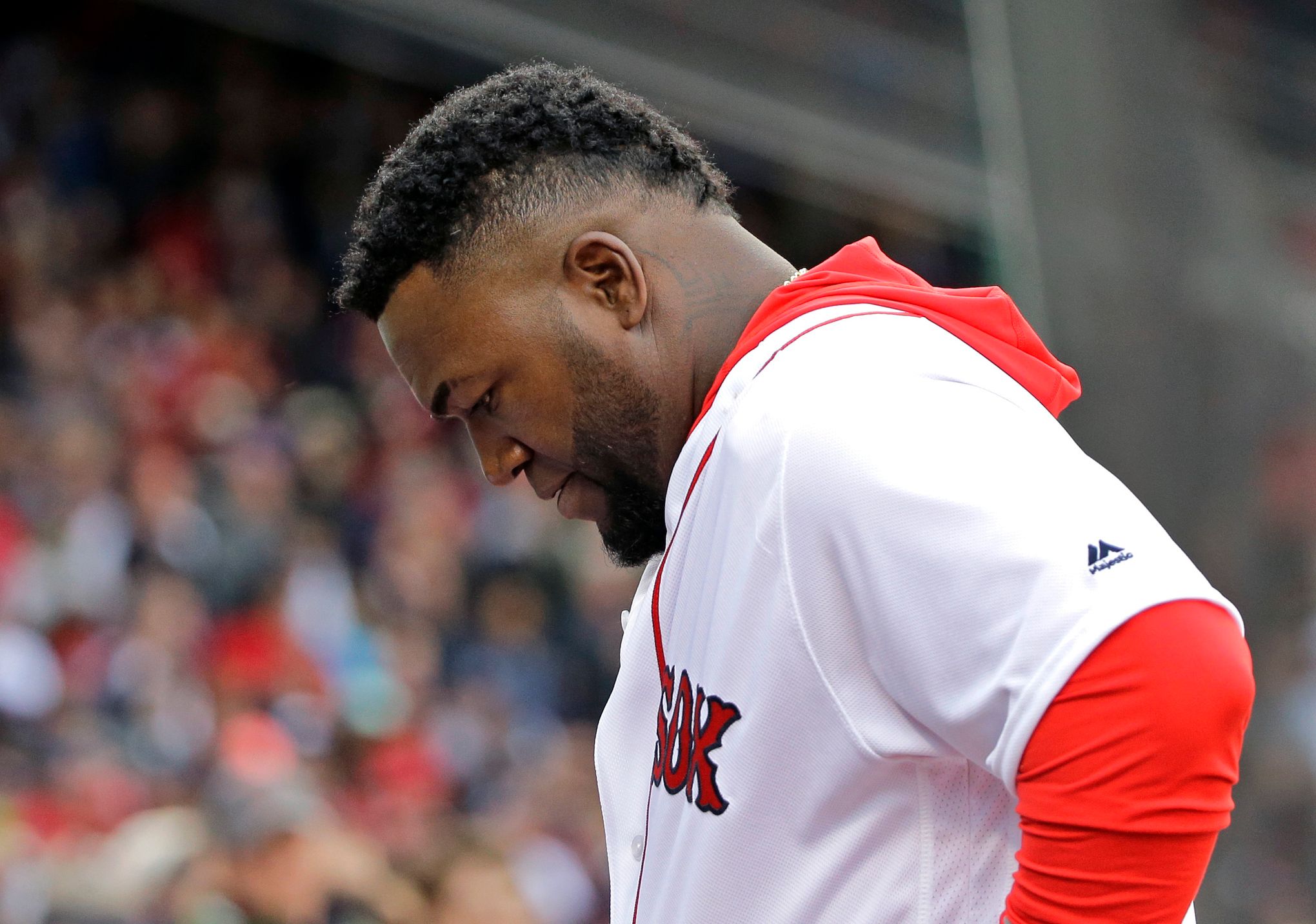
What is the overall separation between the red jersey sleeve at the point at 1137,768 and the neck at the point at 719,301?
532 millimetres

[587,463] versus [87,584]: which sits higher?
[587,463]

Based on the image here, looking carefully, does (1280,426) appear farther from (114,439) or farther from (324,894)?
(114,439)

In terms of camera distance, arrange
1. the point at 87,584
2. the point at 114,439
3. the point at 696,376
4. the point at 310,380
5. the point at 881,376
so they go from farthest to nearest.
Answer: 1. the point at 310,380
2. the point at 114,439
3. the point at 87,584
4. the point at 696,376
5. the point at 881,376

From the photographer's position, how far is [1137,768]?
95 cm

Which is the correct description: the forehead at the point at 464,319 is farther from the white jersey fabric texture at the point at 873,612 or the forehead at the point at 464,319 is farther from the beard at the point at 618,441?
the white jersey fabric texture at the point at 873,612

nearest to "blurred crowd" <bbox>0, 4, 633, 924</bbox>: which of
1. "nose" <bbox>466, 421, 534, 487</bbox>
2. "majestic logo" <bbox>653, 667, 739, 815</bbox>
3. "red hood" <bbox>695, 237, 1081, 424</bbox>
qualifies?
"nose" <bbox>466, 421, 534, 487</bbox>

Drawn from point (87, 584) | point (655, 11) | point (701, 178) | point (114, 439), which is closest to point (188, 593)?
point (87, 584)

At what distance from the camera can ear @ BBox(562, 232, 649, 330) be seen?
52.0 inches

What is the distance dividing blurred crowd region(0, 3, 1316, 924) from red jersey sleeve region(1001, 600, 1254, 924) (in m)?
2.87

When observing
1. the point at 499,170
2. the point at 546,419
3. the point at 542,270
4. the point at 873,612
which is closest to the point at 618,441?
the point at 546,419

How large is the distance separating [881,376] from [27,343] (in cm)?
530

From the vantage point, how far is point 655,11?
5.32 m

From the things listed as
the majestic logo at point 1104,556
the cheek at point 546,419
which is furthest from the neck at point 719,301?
the majestic logo at point 1104,556

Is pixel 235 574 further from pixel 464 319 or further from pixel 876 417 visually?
pixel 876 417
